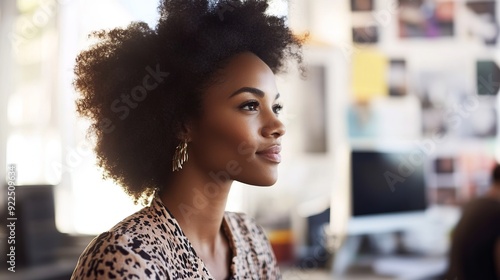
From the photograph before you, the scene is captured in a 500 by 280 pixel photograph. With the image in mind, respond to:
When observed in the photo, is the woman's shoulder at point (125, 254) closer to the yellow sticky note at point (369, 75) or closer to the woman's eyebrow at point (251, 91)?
the woman's eyebrow at point (251, 91)

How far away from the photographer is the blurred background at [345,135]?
249 cm

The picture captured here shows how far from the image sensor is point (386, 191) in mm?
3035

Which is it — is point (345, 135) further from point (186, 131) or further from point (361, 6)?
point (186, 131)

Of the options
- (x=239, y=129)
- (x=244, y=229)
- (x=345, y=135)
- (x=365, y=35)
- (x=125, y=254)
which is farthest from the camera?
(x=365, y=35)

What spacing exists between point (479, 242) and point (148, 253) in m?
1.74

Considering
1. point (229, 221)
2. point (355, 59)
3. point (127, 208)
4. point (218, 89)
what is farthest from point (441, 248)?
point (218, 89)

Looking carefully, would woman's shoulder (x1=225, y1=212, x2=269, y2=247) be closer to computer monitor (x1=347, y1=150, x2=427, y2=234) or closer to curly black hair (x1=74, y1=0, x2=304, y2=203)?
curly black hair (x1=74, y1=0, x2=304, y2=203)

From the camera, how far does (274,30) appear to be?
1167 millimetres

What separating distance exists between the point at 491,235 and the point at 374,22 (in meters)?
1.47

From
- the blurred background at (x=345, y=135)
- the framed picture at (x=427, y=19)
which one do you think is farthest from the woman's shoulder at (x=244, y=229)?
the framed picture at (x=427, y=19)

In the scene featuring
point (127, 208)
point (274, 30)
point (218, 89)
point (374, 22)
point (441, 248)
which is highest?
point (374, 22)

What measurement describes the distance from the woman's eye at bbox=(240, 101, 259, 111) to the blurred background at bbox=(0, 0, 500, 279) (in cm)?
126

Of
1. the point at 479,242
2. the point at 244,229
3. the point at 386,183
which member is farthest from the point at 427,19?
the point at 244,229

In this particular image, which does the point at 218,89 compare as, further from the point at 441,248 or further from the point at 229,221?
the point at 441,248
